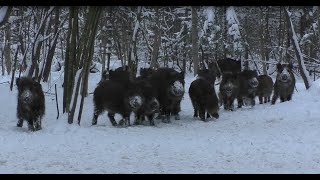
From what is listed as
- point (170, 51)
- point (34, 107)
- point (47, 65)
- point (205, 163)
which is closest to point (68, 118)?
point (34, 107)

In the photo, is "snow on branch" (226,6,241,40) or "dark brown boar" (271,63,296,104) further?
"snow on branch" (226,6,241,40)

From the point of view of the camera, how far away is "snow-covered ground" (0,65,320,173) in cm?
740

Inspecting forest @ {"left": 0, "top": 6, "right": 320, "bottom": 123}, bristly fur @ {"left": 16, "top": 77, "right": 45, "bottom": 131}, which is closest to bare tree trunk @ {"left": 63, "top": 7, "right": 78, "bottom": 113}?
forest @ {"left": 0, "top": 6, "right": 320, "bottom": 123}

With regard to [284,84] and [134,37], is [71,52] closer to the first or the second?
[284,84]

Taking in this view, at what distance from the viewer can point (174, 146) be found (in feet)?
30.5

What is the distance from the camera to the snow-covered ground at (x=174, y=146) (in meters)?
7.40

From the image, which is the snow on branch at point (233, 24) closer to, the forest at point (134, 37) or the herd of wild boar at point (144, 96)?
the forest at point (134, 37)

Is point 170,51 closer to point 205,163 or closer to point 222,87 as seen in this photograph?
point 222,87

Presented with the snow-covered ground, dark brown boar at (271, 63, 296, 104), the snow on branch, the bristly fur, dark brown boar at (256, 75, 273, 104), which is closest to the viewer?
the snow-covered ground

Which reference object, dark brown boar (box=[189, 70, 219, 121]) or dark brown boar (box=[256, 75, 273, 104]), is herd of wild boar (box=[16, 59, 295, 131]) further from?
dark brown boar (box=[256, 75, 273, 104])

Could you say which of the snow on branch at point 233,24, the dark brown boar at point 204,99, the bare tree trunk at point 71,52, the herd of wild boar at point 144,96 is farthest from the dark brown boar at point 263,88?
the snow on branch at point 233,24

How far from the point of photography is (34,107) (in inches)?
454

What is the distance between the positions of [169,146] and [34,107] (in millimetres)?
3957

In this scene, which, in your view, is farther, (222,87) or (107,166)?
(222,87)
